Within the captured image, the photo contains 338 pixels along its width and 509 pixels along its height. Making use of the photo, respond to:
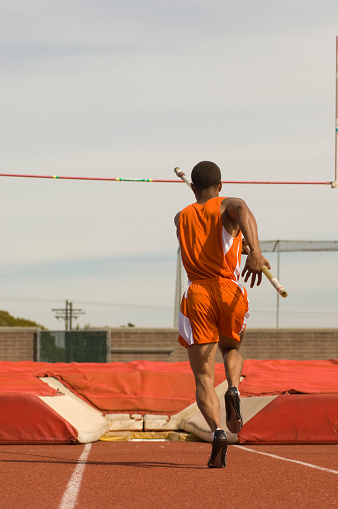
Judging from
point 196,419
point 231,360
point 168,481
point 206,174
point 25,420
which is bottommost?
point 196,419

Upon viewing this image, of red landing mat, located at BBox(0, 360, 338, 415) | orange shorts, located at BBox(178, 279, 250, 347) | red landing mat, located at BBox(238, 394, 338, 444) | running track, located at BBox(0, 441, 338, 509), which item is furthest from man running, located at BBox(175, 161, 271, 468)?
red landing mat, located at BBox(0, 360, 338, 415)

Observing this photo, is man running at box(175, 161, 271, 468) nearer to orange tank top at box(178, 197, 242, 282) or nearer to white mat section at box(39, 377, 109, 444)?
orange tank top at box(178, 197, 242, 282)

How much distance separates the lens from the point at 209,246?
542 centimetres

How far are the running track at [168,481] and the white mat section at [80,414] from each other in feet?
6.25

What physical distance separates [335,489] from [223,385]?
677 centimetres

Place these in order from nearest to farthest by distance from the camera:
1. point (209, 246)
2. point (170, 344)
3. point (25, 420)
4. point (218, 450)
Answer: point (218, 450), point (209, 246), point (25, 420), point (170, 344)

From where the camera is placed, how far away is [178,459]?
6.00 m

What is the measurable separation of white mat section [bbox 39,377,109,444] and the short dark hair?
12.6 ft

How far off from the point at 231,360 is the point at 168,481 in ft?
3.87

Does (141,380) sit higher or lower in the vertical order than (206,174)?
lower

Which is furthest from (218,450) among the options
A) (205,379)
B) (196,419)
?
(196,419)

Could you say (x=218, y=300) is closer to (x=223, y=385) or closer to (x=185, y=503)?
(x=185, y=503)

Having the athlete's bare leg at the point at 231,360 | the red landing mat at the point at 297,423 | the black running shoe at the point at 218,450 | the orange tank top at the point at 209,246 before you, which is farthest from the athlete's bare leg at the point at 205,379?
the red landing mat at the point at 297,423

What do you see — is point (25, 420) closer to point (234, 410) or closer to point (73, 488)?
point (234, 410)
